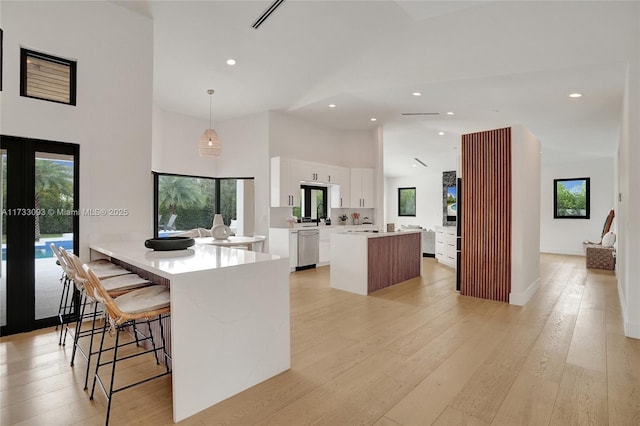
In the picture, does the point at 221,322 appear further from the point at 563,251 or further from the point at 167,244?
the point at 563,251

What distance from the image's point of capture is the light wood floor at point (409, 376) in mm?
1965

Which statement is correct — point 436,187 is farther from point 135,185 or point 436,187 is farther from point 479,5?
point 135,185

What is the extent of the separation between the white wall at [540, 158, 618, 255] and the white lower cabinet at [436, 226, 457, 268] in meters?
3.61

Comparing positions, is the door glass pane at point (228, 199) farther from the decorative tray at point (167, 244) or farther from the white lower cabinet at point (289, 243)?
the decorative tray at point (167, 244)

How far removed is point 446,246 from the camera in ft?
23.9

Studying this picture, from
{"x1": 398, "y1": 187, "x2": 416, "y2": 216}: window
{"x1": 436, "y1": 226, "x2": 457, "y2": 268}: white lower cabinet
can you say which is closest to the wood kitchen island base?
{"x1": 436, "y1": 226, "x2": 457, "y2": 268}: white lower cabinet

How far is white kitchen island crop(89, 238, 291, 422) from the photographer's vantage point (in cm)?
192

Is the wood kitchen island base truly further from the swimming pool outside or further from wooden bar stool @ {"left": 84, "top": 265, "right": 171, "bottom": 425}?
the swimming pool outside

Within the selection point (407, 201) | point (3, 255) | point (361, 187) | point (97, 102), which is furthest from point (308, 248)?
point (407, 201)

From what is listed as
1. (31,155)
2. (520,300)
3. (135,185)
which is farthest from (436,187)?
(31,155)

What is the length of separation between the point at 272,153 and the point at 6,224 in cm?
429

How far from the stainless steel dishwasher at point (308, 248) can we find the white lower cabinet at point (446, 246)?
9.18 ft

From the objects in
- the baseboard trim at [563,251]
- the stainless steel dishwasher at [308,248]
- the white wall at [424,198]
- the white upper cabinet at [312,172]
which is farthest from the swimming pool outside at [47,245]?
the baseboard trim at [563,251]

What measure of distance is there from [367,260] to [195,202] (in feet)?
14.0
